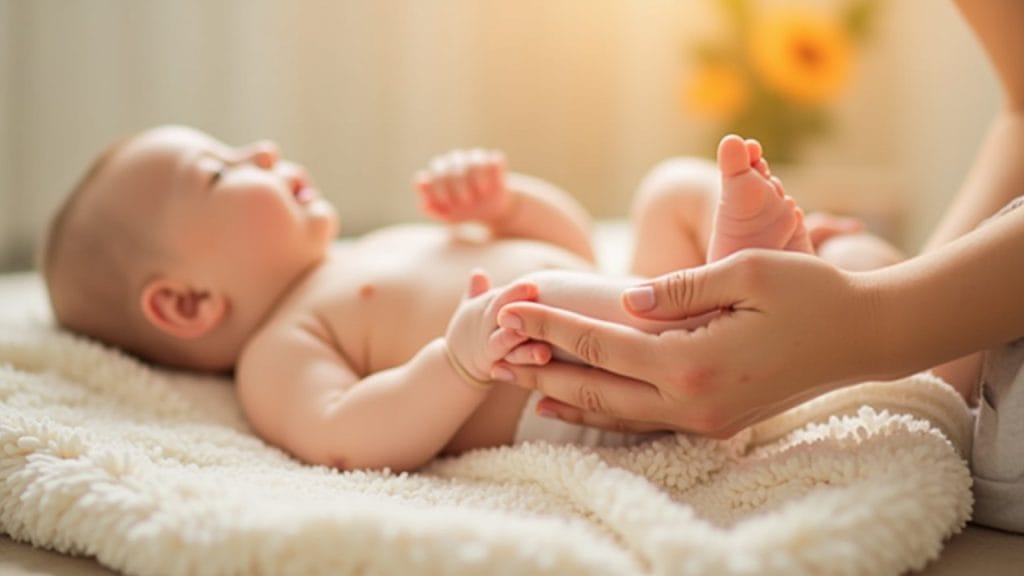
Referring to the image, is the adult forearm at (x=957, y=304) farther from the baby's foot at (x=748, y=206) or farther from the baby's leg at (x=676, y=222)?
the baby's leg at (x=676, y=222)

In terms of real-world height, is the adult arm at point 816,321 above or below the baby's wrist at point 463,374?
above

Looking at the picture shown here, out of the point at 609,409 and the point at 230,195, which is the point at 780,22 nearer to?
the point at 230,195

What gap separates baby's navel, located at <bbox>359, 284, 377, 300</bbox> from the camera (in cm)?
112

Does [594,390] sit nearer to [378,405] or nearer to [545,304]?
[545,304]

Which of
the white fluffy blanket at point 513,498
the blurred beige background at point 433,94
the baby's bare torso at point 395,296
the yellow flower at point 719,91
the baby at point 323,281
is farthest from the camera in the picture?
the yellow flower at point 719,91

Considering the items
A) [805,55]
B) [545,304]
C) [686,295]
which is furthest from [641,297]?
[805,55]

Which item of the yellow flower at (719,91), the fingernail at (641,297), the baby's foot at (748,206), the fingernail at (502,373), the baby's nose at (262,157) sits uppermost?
the baby's foot at (748,206)

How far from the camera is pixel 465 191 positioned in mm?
1257

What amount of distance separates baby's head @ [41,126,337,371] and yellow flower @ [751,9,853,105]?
201cm

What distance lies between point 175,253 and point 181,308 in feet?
0.22

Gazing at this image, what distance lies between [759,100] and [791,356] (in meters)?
2.35

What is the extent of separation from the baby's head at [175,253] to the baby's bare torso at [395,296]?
0.19ft

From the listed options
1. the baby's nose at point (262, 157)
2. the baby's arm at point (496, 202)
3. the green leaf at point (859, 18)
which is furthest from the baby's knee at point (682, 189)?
the green leaf at point (859, 18)

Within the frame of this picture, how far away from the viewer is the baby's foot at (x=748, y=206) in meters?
0.80
